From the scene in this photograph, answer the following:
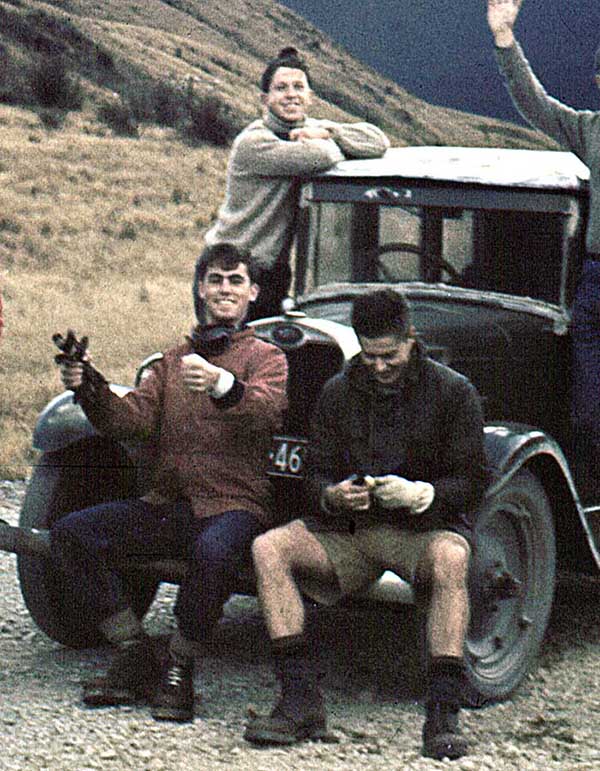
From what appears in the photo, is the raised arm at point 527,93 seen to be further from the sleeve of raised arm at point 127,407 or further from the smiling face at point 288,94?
the sleeve of raised arm at point 127,407

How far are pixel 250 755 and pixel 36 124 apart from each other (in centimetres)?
3936

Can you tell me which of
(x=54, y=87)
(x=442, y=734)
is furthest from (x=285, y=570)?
(x=54, y=87)

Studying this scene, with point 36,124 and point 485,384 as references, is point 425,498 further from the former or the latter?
point 36,124

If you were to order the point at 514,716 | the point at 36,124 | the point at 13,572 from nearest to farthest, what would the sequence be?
the point at 514,716 → the point at 13,572 → the point at 36,124

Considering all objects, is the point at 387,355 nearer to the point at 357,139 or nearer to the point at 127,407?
the point at 127,407

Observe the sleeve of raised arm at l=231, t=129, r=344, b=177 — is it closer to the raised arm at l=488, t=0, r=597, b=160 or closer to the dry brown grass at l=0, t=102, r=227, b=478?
the raised arm at l=488, t=0, r=597, b=160

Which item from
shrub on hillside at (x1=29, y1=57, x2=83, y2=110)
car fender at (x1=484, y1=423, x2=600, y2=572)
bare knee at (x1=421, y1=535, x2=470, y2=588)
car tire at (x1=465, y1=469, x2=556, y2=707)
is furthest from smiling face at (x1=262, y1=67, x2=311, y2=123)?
shrub on hillside at (x1=29, y1=57, x2=83, y2=110)

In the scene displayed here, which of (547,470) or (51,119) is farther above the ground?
(51,119)

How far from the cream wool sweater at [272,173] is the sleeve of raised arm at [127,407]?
1273mm

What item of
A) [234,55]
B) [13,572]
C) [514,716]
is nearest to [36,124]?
[234,55]

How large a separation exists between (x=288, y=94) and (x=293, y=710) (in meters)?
2.84

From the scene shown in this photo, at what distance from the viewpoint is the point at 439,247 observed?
6.76 m

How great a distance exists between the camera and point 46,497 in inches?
246

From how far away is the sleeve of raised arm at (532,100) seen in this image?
6543mm
